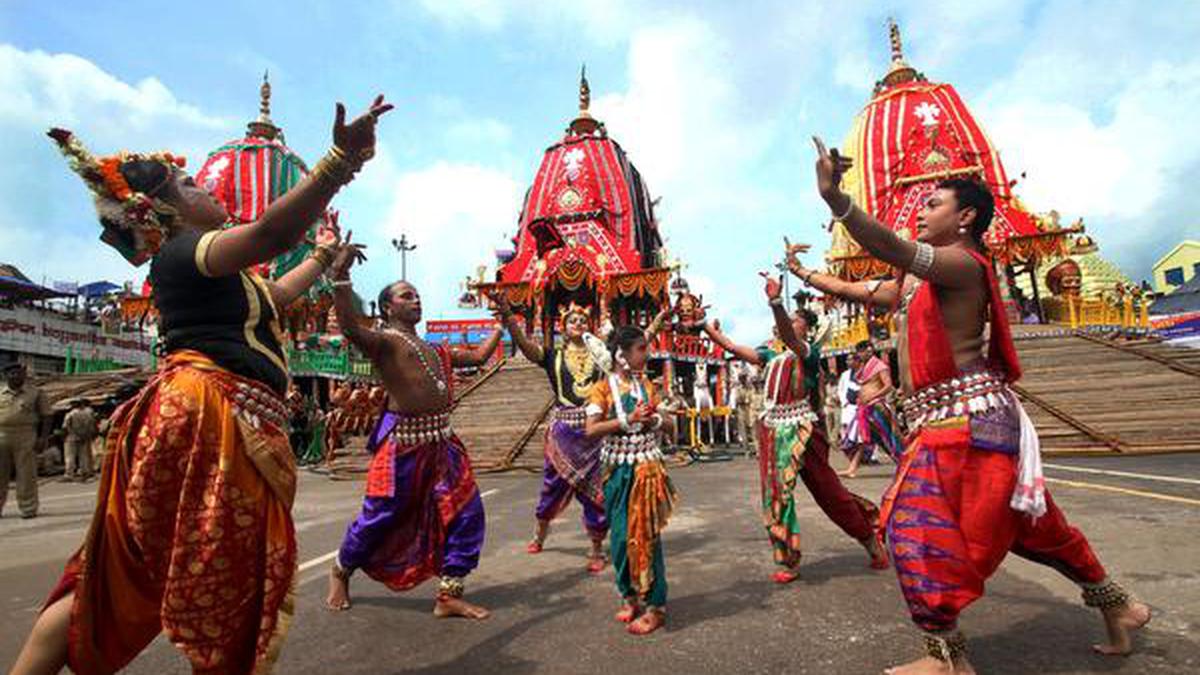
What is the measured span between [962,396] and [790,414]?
7.24 ft

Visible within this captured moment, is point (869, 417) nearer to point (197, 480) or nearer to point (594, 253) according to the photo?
point (197, 480)

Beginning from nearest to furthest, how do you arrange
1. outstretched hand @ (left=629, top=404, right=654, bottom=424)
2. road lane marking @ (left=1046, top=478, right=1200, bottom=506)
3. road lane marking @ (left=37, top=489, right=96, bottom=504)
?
outstretched hand @ (left=629, top=404, right=654, bottom=424) → road lane marking @ (left=1046, top=478, right=1200, bottom=506) → road lane marking @ (left=37, top=489, right=96, bottom=504)

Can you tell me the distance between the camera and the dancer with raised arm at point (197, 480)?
2.01 m

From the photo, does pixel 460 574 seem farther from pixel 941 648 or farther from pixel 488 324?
pixel 488 324

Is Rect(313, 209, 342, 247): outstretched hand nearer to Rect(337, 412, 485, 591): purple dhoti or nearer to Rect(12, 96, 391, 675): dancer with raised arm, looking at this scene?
Rect(12, 96, 391, 675): dancer with raised arm

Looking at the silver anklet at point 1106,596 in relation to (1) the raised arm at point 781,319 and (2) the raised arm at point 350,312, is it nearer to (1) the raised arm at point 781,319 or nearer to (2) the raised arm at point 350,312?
(1) the raised arm at point 781,319

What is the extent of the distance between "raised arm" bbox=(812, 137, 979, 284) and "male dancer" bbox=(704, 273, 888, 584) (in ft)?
5.38

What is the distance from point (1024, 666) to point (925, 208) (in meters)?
1.96

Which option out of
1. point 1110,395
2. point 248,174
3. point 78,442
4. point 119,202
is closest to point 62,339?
point 248,174

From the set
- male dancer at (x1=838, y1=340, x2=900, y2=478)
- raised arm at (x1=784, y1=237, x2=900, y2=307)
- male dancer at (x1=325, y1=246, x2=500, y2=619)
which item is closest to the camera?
raised arm at (x1=784, y1=237, x2=900, y2=307)

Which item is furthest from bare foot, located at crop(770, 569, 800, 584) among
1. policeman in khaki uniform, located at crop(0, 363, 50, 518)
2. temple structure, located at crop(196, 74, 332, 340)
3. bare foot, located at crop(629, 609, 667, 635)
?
temple structure, located at crop(196, 74, 332, 340)

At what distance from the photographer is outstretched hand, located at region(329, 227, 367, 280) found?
3.31 metres

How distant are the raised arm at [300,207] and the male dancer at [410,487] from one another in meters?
1.54

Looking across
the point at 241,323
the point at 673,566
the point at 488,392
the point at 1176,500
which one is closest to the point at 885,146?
the point at 488,392
